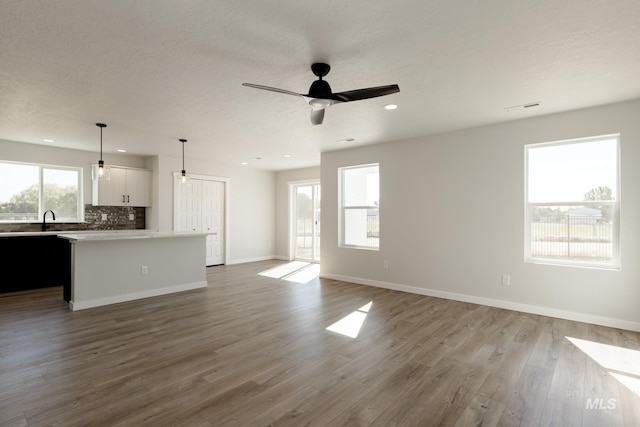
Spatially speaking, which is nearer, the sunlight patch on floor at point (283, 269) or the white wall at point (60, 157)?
the white wall at point (60, 157)

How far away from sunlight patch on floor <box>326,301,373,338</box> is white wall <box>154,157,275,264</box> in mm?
4810

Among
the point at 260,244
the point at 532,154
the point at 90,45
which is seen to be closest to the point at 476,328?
the point at 532,154

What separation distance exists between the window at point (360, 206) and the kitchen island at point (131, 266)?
108 inches

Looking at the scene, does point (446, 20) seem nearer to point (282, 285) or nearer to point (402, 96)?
point (402, 96)

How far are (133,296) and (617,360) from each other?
5.77 meters

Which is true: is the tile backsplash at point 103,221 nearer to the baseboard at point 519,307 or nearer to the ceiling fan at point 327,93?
the baseboard at point 519,307

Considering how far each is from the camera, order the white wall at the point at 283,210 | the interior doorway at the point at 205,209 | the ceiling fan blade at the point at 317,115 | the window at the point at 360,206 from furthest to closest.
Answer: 1. the white wall at the point at 283,210
2. the interior doorway at the point at 205,209
3. the window at the point at 360,206
4. the ceiling fan blade at the point at 317,115

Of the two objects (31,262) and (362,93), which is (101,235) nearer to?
(31,262)

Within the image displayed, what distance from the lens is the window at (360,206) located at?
6.07m

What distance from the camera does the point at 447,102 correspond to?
3689mm

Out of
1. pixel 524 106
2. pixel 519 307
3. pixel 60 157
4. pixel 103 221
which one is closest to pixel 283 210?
pixel 103 221

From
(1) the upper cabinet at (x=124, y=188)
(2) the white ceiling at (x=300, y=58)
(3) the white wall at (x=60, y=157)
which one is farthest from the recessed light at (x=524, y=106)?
(3) the white wall at (x=60, y=157)

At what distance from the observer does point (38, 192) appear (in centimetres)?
605

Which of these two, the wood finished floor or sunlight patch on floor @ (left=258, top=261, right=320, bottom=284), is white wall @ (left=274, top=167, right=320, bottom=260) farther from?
the wood finished floor
